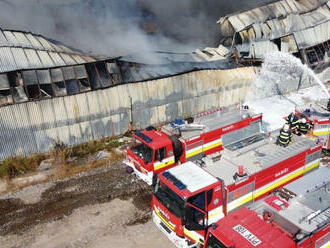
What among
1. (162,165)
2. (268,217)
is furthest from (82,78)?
(268,217)

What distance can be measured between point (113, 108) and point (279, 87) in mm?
12193

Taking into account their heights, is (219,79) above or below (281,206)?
above

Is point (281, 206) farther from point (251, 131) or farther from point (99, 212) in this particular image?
point (99, 212)

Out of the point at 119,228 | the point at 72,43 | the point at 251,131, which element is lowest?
the point at 119,228

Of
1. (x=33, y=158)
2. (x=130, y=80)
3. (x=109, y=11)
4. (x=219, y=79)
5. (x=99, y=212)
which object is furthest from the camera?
(x=109, y=11)

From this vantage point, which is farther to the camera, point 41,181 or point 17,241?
point 41,181

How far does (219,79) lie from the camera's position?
21422 millimetres

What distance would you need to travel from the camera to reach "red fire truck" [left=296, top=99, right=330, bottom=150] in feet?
51.7

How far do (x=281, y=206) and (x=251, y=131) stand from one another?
19.5 ft

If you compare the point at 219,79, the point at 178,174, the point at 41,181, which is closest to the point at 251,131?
the point at 178,174

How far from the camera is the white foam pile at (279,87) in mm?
22891

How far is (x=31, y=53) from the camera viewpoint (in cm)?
1752

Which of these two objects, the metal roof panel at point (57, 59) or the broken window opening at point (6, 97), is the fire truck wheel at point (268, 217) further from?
the broken window opening at point (6, 97)

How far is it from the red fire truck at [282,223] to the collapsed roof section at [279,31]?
51.9 ft
